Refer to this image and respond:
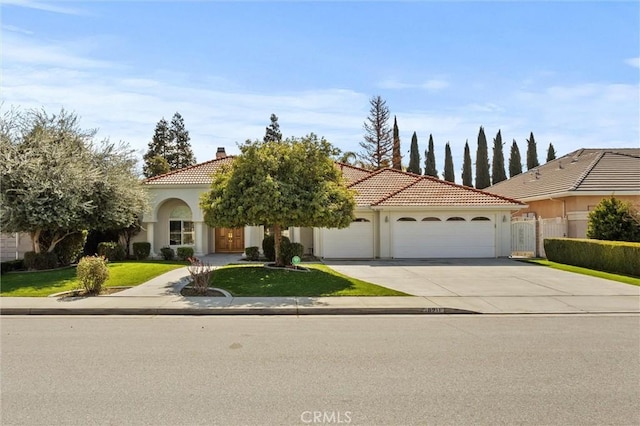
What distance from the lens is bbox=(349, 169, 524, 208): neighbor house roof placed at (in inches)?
857

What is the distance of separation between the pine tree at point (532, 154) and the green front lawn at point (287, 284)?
53.5 metres

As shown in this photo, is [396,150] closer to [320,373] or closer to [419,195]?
[419,195]

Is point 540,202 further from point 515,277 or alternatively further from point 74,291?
point 74,291

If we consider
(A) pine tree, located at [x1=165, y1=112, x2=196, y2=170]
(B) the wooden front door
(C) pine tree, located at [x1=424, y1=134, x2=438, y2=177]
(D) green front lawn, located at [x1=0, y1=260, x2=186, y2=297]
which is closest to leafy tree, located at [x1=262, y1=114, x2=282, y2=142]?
(A) pine tree, located at [x1=165, y1=112, x2=196, y2=170]

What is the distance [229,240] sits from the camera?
1040 inches

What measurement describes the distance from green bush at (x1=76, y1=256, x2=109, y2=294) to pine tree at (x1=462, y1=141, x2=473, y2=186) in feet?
186

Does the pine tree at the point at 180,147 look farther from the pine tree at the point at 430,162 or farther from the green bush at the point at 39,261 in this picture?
the green bush at the point at 39,261

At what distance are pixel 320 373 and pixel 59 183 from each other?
47.0 feet

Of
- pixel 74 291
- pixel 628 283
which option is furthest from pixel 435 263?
pixel 74 291

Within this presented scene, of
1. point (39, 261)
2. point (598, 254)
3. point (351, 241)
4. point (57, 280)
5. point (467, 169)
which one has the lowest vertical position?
point (57, 280)

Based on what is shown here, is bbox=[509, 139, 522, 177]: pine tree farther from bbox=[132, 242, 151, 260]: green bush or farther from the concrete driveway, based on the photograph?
bbox=[132, 242, 151, 260]: green bush

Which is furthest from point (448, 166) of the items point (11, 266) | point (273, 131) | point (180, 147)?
point (11, 266)

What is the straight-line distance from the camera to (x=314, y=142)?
48.9 ft

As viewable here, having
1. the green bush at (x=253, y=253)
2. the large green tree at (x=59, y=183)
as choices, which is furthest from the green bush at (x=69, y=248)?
the green bush at (x=253, y=253)
